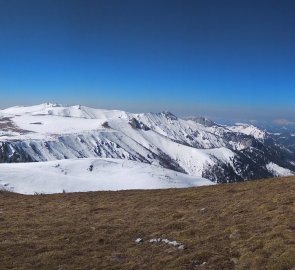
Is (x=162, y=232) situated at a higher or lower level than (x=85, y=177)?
higher

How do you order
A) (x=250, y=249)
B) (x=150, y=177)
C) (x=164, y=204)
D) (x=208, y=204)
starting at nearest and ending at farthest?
(x=250, y=249)
(x=208, y=204)
(x=164, y=204)
(x=150, y=177)

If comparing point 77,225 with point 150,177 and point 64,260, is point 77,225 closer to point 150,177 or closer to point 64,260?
point 64,260

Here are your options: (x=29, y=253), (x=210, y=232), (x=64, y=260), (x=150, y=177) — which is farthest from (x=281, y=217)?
(x=150, y=177)

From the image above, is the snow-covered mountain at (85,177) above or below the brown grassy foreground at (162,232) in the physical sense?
below

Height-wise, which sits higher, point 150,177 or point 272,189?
point 272,189

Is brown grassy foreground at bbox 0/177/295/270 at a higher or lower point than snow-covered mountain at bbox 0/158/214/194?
higher

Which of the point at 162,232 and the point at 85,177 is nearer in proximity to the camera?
the point at 162,232

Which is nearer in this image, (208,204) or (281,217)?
(281,217)

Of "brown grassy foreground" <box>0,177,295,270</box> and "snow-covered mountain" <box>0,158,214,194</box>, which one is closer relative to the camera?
"brown grassy foreground" <box>0,177,295,270</box>
